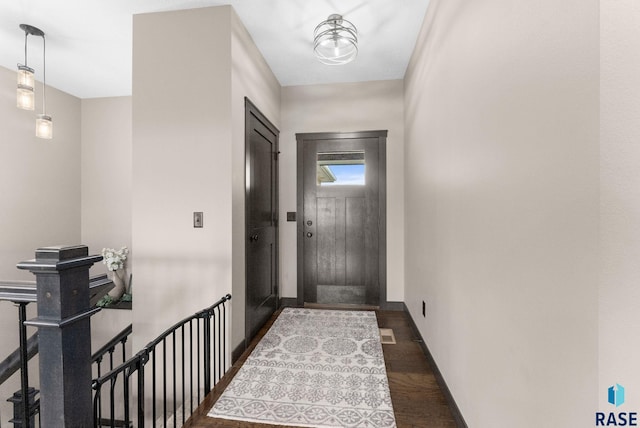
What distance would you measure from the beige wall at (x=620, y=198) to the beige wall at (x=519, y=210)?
2cm

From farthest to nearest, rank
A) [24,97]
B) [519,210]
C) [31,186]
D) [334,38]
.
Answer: [31,186] → [334,38] → [24,97] → [519,210]

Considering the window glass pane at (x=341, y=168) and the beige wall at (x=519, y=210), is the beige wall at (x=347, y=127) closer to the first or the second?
the window glass pane at (x=341, y=168)

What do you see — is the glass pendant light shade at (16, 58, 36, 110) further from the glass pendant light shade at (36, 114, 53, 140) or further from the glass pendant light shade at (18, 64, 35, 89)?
the glass pendant light shade at (36, 114, 53, 140)

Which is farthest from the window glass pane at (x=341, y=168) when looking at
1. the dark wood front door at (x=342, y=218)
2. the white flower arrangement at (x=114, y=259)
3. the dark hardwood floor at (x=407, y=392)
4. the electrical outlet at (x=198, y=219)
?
the white flower arrangement at (x=114, y=259)

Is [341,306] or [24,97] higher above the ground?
[24,97]

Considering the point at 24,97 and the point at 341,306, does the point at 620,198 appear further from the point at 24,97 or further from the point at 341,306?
the point at 24,97

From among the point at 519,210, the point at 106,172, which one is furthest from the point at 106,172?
the point at 519,210

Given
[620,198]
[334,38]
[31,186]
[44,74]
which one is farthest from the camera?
[31,186]

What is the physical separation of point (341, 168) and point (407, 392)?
2516mm

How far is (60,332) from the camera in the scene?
89cm

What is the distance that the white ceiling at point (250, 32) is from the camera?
91.4 inches

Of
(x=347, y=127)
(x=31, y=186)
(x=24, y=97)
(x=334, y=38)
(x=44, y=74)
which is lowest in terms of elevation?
(x=31, y=186)

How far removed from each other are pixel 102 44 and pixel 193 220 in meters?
2.09

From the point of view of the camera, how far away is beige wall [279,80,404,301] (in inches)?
142
